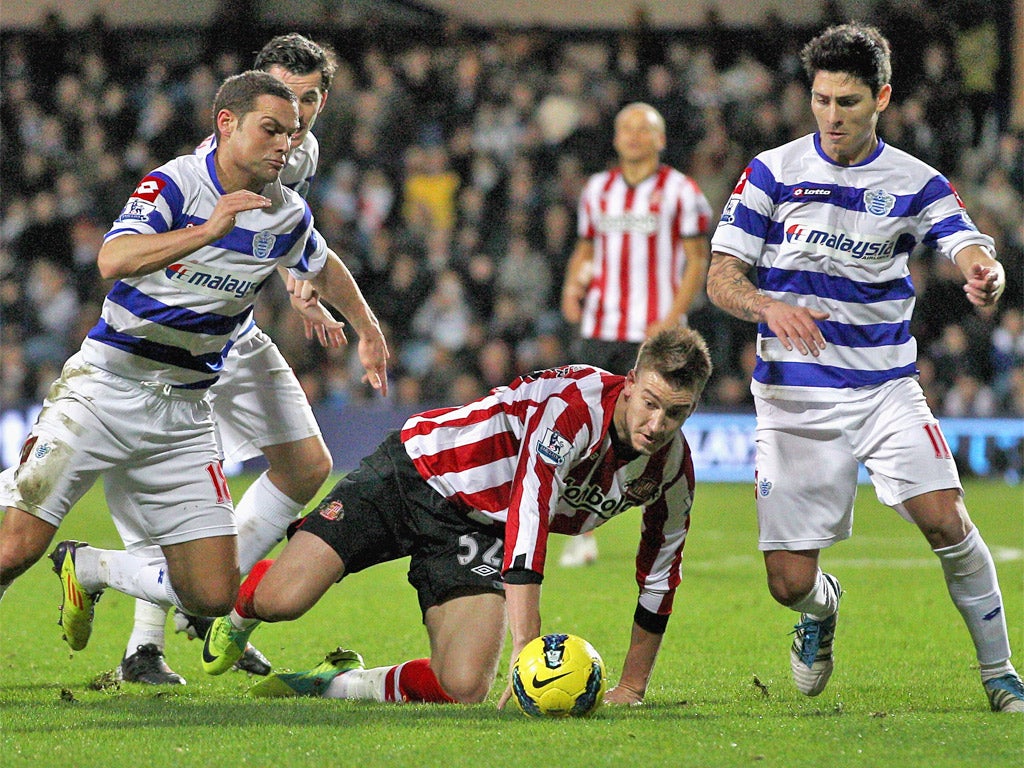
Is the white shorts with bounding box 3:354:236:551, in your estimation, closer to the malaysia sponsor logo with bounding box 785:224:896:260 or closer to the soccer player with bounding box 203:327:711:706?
the soccer player with bounding box 203:327:711:706

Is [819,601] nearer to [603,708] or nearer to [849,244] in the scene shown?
[603,708]

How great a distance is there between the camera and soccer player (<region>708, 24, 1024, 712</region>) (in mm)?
5109

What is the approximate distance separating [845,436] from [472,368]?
929cm

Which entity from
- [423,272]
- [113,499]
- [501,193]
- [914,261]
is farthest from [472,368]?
[113,499]

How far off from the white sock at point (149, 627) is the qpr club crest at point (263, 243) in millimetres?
1437

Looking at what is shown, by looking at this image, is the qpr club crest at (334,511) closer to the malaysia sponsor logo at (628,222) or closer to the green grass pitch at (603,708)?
the green grass pitch at (603,708)

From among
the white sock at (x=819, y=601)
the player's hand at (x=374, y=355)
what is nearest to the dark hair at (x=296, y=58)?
the player's hand at (x=374, y=355)

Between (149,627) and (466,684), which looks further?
(149,627)

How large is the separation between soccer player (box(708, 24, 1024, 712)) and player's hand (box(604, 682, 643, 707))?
→ 27.0 inches

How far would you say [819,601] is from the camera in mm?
5305

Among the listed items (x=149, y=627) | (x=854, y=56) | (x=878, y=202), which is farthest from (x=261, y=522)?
(x=854, y=56)

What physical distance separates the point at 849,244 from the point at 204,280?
226 cm

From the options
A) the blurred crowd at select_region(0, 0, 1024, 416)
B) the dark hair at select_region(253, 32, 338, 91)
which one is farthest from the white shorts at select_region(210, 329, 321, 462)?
Answer: the blurred crowd at select_region(0, 0, 1024, 416)

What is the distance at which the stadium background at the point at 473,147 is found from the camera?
1461cm
